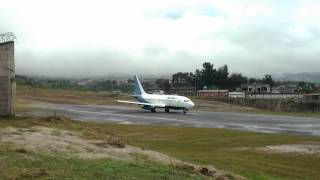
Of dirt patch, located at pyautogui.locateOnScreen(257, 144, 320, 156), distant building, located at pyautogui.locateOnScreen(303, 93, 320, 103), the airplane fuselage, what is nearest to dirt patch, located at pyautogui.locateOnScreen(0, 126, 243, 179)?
dirt patch, located at pyautogui.locateOnScreen(257, 144, 320, 156)

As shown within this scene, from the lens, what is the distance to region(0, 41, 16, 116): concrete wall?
110 ft

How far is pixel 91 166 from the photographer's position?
14.7 meters

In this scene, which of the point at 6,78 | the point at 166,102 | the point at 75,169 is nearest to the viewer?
the point at 75,169

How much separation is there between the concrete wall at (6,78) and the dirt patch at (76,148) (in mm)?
9842

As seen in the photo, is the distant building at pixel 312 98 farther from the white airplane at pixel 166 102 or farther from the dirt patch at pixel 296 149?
the dirt patch at pixel 296 149

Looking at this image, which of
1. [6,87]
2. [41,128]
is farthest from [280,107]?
[41,128]

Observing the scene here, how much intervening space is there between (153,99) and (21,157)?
220ft

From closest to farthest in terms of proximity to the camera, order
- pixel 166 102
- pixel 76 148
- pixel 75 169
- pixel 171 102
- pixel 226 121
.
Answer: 1. pixel 75 169
2. pixel 76 148
3. pixel 226 121
4. pixel 171 102
5. pixel 166 102

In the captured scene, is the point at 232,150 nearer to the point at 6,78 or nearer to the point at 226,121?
the point at 6,78

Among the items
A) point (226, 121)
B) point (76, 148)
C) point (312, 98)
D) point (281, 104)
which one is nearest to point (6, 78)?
point (76, 148)

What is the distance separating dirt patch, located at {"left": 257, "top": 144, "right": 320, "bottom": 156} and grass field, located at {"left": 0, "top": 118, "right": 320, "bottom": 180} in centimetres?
94

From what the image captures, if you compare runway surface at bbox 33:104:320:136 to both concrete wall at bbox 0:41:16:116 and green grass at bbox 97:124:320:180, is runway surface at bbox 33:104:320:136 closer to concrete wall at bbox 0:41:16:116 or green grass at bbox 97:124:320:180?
green grass at bbox 97:124:320:180

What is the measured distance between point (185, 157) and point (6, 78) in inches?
550

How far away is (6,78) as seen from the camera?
33.9 m
